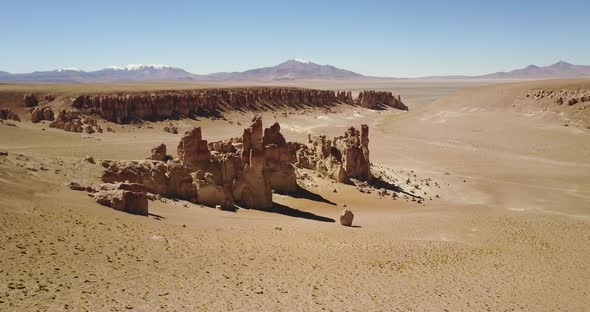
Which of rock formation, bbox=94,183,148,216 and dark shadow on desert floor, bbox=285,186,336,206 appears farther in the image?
dark shadow on desert floor, bbox=285,186,336,206

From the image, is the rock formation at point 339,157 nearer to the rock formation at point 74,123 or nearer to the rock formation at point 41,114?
the rock formation at point 74,123

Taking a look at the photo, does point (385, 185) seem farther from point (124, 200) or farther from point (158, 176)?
point (124, 200)

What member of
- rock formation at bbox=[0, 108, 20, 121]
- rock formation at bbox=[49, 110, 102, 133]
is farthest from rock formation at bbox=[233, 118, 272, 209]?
rock formation at bbox=[0, 108, 20, 121]

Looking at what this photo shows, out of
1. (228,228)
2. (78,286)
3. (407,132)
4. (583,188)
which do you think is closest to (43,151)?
(228,228)

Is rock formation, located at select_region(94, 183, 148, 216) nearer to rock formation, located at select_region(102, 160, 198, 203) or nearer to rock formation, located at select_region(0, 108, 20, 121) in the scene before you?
rock formation, located at select_region(102, 160, 198, 203)

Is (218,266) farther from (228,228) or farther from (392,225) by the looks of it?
(392,225)

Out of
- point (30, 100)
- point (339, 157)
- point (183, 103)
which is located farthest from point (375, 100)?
point (339, 157)
